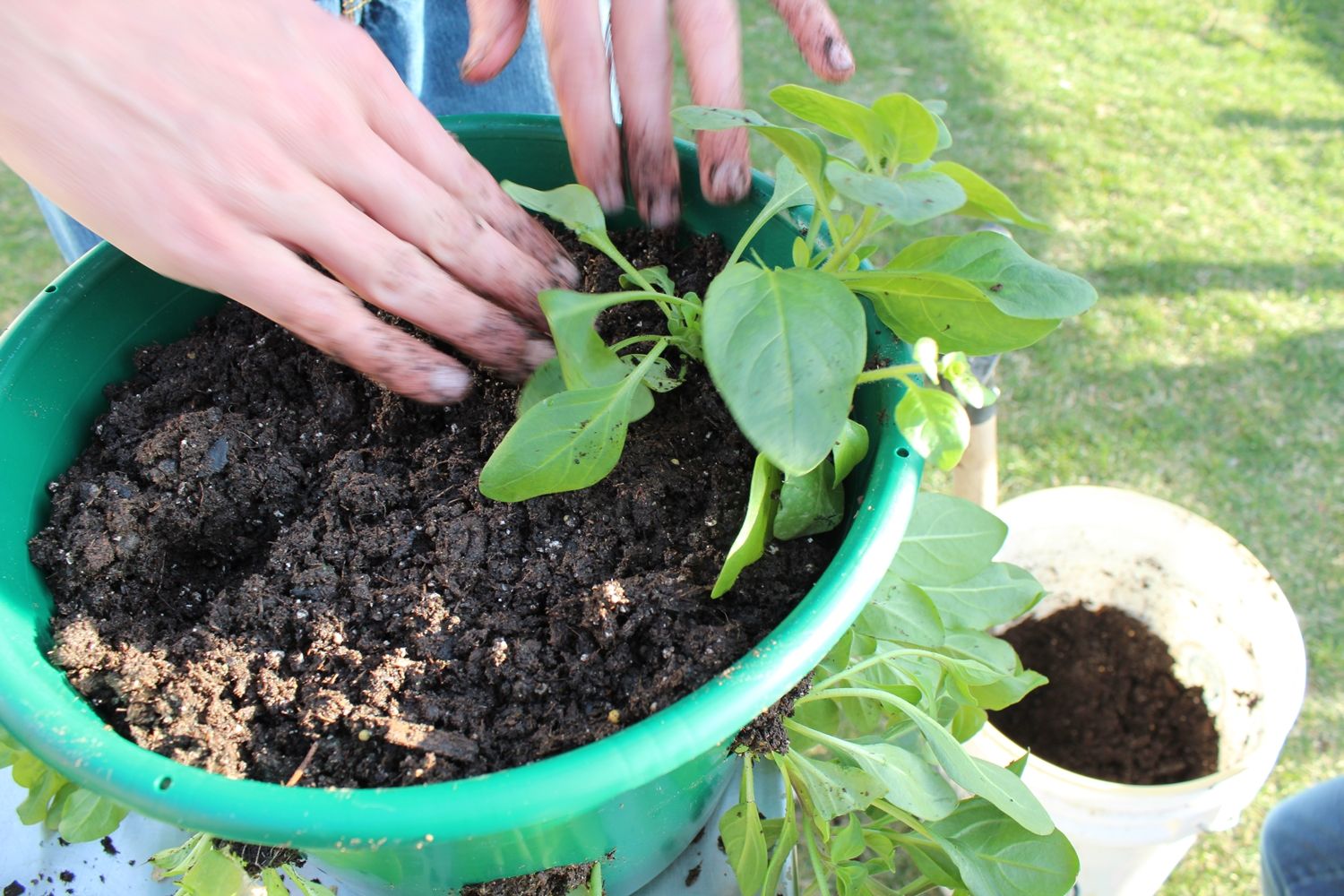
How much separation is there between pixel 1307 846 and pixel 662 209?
890 millimetres

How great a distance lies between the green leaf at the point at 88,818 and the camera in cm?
76

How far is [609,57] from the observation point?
34.0 inches

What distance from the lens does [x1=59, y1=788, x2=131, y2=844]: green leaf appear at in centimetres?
76

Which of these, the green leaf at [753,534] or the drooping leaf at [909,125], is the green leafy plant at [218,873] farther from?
the drooping leaf at [909,125]

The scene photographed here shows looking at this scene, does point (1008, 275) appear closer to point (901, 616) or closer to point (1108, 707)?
point (901, 616)

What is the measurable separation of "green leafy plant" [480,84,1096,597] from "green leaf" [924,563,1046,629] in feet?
0.76

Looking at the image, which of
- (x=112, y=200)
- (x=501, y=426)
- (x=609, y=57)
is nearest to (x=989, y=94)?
(x=609, y=57)

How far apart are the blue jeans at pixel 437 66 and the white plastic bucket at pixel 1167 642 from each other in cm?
89

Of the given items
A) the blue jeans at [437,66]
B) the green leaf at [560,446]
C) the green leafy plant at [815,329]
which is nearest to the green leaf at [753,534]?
the green leafy plant at [815,329]

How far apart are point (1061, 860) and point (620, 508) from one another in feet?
1.50

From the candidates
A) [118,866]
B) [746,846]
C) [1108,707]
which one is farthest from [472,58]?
[1108,707]

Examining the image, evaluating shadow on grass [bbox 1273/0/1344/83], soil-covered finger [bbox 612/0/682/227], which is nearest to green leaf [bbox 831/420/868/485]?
soil-covered finger [bbox 612/0/682/227]

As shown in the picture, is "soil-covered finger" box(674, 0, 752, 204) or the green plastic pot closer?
the green plastic pot

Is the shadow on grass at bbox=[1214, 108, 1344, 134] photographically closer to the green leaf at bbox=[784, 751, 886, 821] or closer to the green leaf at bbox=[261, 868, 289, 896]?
the green leaf at bbox=[784, 751, 886, 821]
